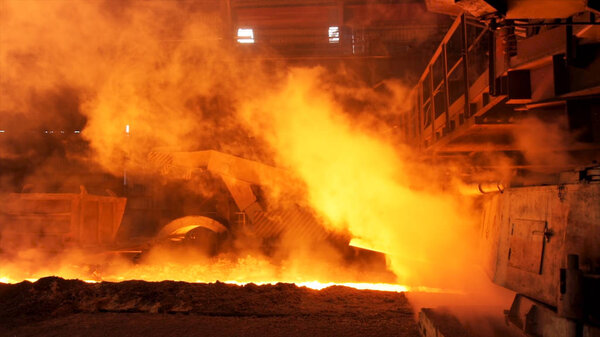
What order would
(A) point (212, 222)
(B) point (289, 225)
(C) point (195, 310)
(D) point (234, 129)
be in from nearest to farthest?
(C) point (195, 310)
(B) point (289, 225)
(A) point (212, 222)
(D) point (234, 129)

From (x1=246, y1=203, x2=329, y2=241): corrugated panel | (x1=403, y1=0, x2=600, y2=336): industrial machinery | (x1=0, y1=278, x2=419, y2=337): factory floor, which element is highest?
(x1=403, y1=0, x2=600, y2=336): industrial machinery

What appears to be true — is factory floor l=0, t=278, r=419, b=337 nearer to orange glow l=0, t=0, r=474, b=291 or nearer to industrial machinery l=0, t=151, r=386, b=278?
orange glow l=0, t=0, r=474, b=291

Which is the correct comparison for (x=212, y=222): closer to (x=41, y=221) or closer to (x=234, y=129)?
(x=234, y=129)

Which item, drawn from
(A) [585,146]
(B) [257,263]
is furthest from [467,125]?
(B) [257,263]

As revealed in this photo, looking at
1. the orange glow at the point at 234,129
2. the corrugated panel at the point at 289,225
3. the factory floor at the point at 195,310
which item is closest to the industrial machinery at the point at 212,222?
the corrugated panel at the point at 289,225

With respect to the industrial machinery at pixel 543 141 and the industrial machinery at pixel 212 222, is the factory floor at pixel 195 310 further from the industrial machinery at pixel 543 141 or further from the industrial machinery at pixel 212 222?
the industrial machinery at pixel 212 222

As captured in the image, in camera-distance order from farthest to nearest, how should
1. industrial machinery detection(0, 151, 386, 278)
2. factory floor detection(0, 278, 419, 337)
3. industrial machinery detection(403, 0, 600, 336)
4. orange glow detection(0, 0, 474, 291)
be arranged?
industrial machinery detection(0, 151, 386, 278) < orange glow detection(0, 0, 474, 291) < factory floor detection(0, 278, 419, 337) < industrial machinery detection(403, 0, 600, 336)

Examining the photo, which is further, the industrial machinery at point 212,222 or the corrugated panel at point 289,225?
the corrugated panel at point 289,225

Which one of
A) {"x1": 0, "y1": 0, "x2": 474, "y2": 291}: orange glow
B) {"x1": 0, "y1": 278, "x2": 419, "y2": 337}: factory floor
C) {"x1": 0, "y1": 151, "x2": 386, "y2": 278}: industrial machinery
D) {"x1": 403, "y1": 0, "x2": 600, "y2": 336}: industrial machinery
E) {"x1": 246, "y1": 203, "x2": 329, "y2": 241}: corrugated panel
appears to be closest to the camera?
{"x1": 403, "y1": 0, "x2": 600, "y2": 336}: industrial machinery

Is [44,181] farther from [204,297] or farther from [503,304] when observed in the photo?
[503,304]

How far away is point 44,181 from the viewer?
10164mm

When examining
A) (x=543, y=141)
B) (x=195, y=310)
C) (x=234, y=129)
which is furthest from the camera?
(x=234, y=129)

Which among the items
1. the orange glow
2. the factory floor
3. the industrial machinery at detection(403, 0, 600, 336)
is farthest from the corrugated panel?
the industrial machinery at detection(403, 0, 600, 336)

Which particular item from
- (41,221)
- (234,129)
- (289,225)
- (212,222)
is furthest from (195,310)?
(41,221)
